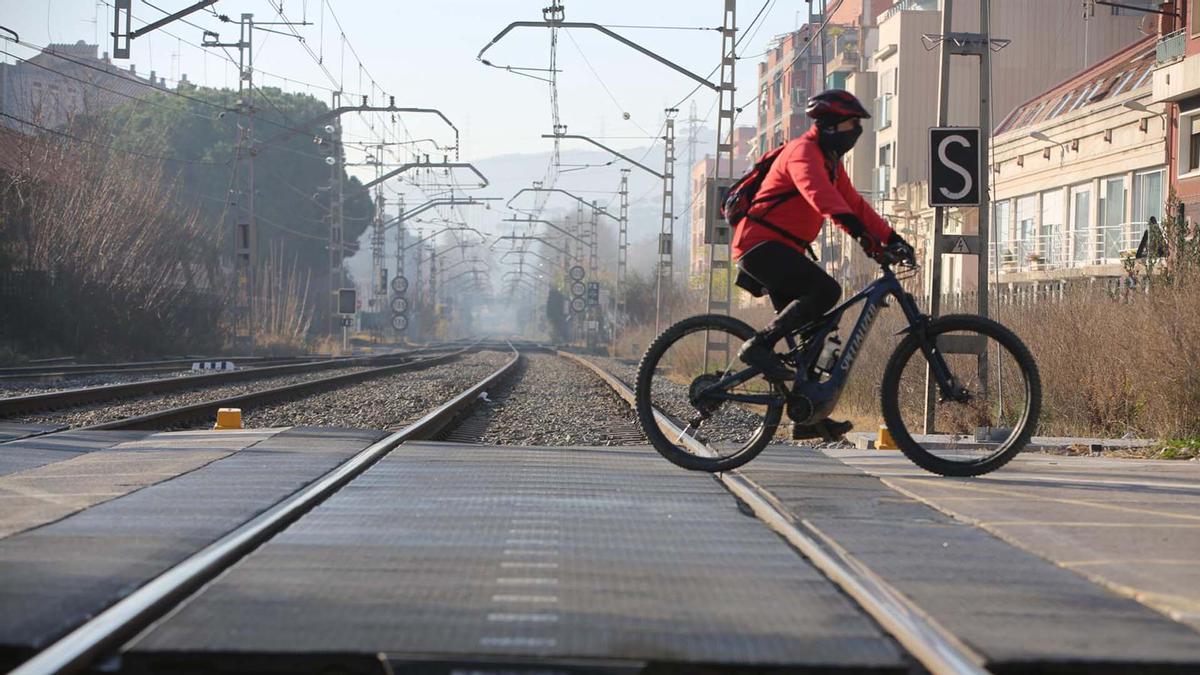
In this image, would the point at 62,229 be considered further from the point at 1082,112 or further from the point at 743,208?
the point at 743,208

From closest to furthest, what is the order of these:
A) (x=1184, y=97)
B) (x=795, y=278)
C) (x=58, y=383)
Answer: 1. (x=795, y=278)
2. (x=58, y=383)
3. (x=1184, y=97)

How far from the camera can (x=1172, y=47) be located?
33062 mm

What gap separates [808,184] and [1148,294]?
803 cm

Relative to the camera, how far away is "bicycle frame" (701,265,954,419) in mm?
7984

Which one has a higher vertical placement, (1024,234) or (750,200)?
(1024,234)

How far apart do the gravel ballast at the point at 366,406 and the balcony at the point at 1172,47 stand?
17.6 meters

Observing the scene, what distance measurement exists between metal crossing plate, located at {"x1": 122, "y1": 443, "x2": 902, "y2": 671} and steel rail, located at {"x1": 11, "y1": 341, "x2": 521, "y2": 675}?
0.27ft

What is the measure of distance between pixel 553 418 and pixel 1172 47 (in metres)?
22.5

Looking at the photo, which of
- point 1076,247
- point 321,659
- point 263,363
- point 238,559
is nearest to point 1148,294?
point 238,559

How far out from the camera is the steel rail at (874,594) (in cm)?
411

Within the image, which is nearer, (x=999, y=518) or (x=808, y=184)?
(x=999, y=518)

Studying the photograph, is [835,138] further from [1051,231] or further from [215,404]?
[1051,231]

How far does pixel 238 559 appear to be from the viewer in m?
5.48

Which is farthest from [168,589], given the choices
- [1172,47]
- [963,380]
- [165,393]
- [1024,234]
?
[1024,234]
